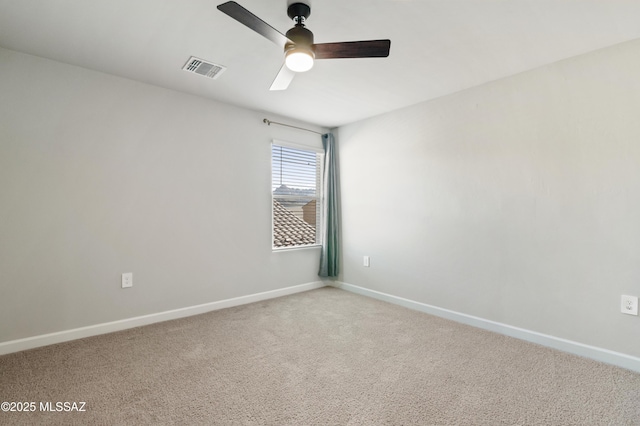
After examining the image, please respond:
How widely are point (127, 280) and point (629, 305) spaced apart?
3.97 m

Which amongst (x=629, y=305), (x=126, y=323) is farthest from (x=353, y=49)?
(x=126, y=323)

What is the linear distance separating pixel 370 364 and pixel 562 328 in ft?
5.20

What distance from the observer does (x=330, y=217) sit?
13.8 feet

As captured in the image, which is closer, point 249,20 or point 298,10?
point 249,20

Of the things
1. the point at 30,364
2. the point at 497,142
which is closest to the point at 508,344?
the point at 497,142

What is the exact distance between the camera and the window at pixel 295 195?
381cm

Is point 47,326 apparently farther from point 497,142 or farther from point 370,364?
point 497,142

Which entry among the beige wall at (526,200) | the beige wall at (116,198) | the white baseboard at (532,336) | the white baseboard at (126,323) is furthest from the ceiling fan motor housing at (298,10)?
the white baseboard at (532,336)

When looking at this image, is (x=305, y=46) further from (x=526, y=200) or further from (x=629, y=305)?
(x=629, y=305)

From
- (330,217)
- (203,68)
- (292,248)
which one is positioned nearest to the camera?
(203,68)

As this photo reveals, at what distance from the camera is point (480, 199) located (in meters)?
2.84

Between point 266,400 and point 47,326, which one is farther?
point 47,326

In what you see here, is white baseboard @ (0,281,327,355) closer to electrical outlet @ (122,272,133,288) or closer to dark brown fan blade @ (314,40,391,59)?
electrical outlet @ (122,272,133,288)

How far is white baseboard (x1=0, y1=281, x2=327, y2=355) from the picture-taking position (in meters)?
2.29
